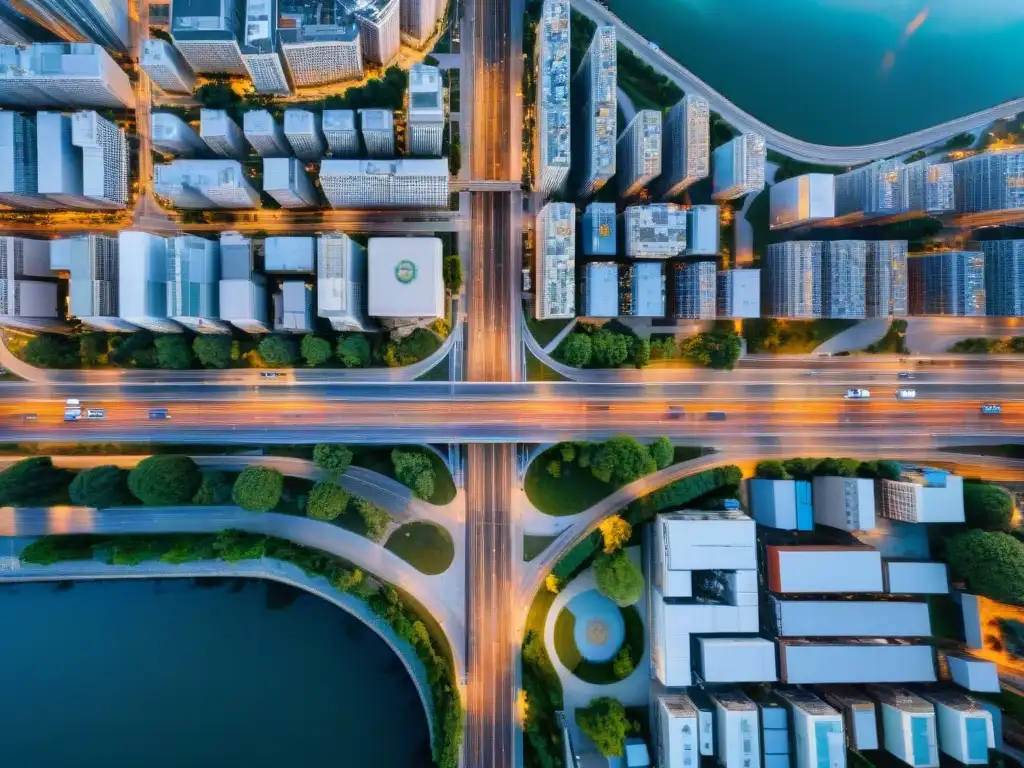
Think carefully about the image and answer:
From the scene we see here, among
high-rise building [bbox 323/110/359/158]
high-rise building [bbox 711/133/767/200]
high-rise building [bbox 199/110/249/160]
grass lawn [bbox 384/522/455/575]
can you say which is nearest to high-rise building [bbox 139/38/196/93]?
high-rise building [bbox 199/110/249/160]

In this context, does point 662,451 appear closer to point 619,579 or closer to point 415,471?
point 619,579

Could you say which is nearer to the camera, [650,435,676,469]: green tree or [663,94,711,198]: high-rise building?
[663,94,711,198]: high-rise building

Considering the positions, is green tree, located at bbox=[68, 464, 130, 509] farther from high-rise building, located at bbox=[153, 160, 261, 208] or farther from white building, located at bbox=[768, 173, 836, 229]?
white building, located at bbox=[768, 173, 836, 229]

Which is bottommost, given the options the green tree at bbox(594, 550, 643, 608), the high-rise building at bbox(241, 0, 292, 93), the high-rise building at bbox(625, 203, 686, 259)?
the green tree at bbox(594, 550, 643, 608)

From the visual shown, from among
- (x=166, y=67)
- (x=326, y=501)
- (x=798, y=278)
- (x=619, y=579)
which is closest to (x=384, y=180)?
(x=166, y=67)

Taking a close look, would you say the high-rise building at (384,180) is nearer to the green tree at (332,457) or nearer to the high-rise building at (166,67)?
the high-rise building at (166,67)
